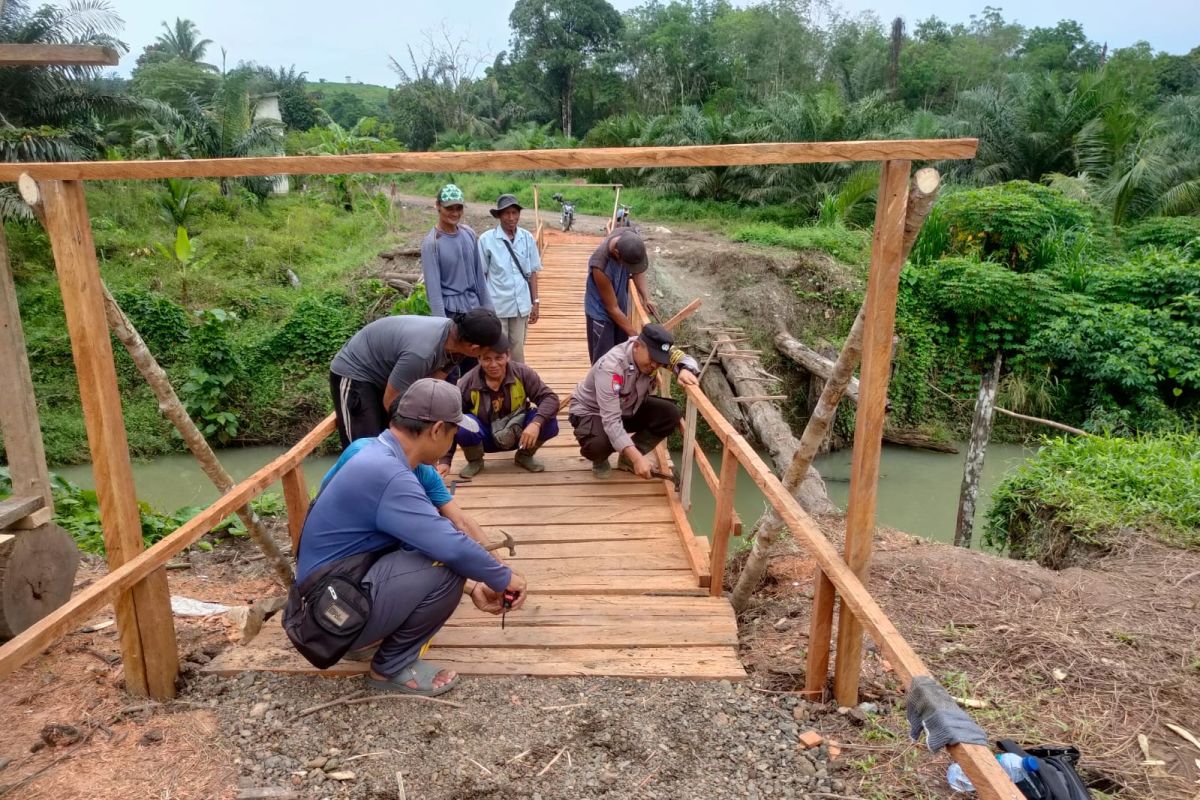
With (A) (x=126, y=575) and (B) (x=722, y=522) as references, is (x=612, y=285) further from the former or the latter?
(A) (x=126, y=575)

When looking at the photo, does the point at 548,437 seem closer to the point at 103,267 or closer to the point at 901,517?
the point at 901,517

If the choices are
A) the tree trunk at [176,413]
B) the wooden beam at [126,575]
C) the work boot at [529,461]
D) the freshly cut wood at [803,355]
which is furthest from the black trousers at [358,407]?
the freshly cut wood at [803,355]

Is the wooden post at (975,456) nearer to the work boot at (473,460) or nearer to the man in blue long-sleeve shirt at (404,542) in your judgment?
the work boot at (473,460)

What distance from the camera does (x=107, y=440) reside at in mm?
3049

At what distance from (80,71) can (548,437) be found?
47.1 ft

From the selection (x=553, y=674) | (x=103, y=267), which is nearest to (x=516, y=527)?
(x=553, y=674)

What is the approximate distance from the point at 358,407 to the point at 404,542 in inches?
48.4

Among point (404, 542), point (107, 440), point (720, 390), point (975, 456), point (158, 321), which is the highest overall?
point (107, 440)

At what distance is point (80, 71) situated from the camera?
14.7 meters

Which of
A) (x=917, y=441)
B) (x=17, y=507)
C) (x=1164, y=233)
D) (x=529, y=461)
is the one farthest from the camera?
(x=1164, y=233)

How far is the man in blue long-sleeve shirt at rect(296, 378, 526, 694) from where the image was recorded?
2.75 m

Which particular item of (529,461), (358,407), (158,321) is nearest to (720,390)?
(529,461)

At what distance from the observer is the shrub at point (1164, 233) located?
13477mm

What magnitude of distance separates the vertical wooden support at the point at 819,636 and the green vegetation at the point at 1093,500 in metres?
3.14
